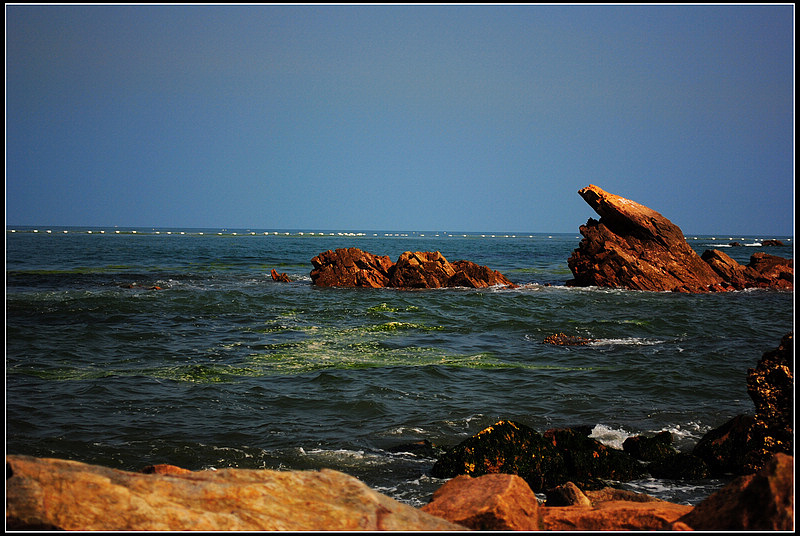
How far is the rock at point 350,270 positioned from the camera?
3481cm

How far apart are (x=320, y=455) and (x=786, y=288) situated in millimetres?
35603

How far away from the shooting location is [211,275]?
40938 mm

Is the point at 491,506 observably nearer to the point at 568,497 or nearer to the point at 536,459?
the point at 568,497

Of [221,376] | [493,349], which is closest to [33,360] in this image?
[221,376]

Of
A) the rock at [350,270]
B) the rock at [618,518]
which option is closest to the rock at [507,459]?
the rock at [618,518]

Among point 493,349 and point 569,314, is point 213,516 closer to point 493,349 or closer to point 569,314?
point 493,349

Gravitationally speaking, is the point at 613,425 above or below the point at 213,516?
below

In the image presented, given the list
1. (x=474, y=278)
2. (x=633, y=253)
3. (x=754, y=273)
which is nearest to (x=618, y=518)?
(x=474, y=278)

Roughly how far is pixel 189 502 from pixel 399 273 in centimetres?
3129

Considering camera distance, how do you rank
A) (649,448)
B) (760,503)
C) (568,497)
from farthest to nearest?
(649,448)
(568,497)
(760,503)

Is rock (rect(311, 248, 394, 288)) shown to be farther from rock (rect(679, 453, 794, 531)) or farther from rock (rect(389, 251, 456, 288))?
rock (rect(679, 453, 794, 531))

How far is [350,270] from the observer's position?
35.3 metres

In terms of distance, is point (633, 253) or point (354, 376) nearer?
point (354, 376)

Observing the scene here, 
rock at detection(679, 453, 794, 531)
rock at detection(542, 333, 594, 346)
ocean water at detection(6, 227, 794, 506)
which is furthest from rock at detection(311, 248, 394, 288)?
rock at detection(679, 453, 794, 531)
